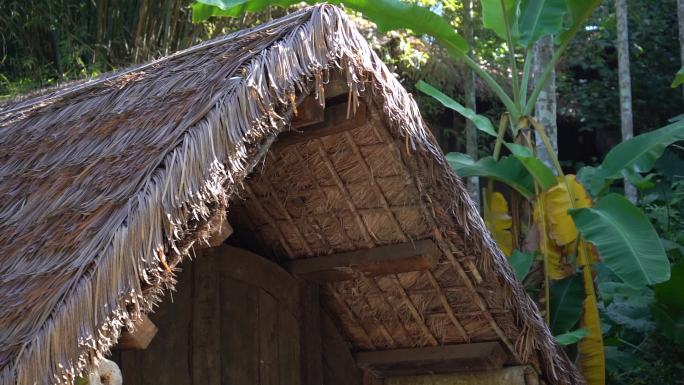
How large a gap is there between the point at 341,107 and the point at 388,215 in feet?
2.10

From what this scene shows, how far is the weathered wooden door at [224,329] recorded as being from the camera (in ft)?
13.8

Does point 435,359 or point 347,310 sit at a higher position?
point 347,310

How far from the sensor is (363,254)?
434cm

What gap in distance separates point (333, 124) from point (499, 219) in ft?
10.4

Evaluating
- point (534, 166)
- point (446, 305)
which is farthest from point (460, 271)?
point (534, 166)

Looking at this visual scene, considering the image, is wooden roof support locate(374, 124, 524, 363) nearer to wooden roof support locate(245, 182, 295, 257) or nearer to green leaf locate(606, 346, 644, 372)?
wooden roof support locate(245, 182, 295, 257)

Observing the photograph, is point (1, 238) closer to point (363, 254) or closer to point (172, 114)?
point (172, 114)

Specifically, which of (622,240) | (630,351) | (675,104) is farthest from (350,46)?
(675,104)

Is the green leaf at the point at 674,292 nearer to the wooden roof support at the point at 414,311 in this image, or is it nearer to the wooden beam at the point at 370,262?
the wooden roof support at the point at 414,311

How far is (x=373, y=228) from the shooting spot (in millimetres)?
4262

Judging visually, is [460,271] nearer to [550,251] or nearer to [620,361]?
[550,251]

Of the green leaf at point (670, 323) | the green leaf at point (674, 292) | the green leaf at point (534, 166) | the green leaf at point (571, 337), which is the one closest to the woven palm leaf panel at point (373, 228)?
the green leaf at point (571, 337)

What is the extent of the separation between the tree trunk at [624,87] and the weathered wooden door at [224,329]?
20.1ft

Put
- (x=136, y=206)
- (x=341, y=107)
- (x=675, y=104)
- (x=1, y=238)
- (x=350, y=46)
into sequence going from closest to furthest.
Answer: (x=136, y=206) → (x=1, y=238) → (x=350, y=46) → (x=341, y=107) → (x=675, y=104)
